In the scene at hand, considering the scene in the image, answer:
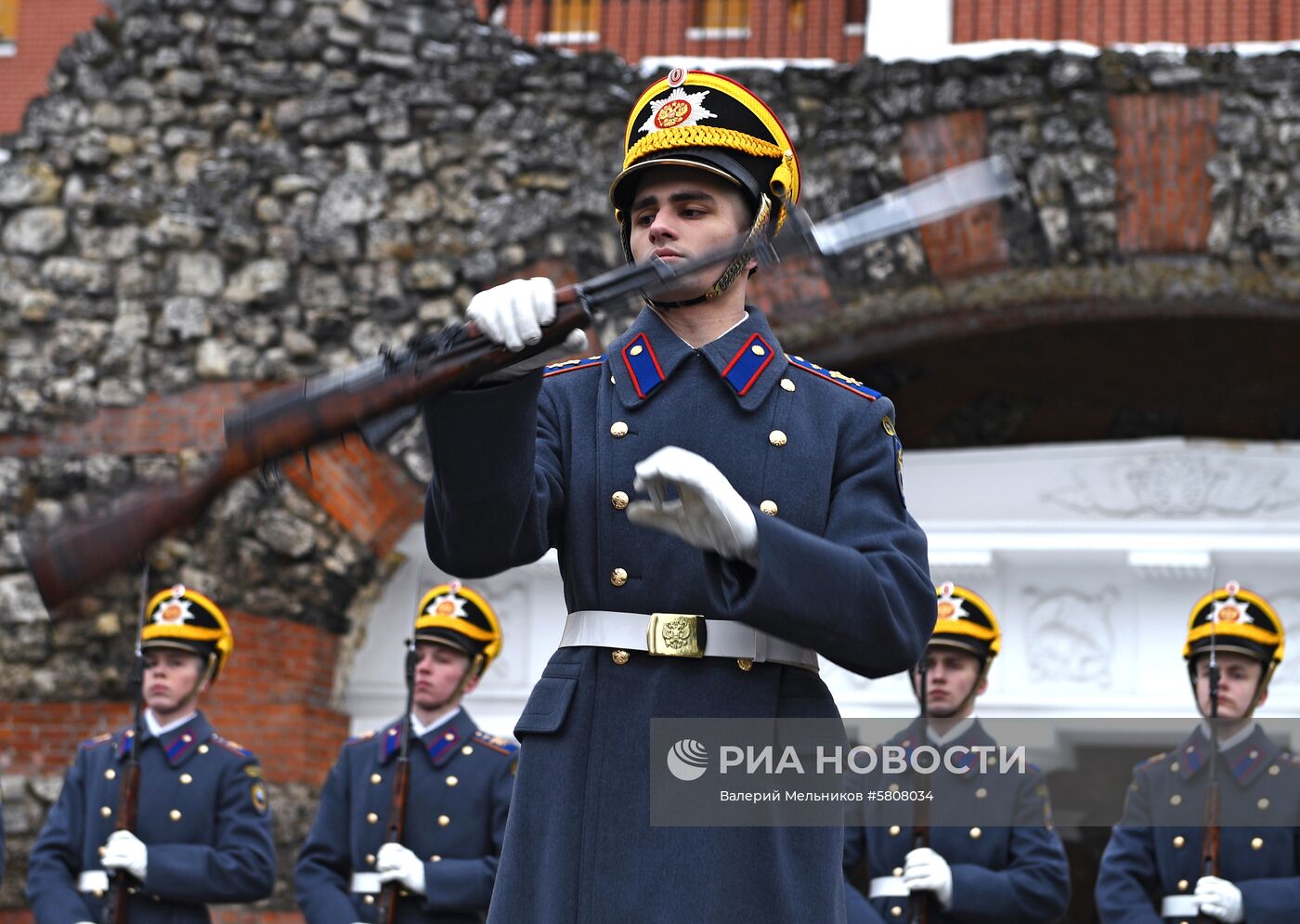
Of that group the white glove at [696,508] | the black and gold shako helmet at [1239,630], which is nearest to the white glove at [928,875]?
the black and gold shako helmet at [1239,630]

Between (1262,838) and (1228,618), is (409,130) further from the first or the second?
(1262,838)

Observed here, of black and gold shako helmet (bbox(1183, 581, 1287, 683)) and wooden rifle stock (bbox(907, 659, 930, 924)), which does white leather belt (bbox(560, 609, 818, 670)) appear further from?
black and gold shako helmet (bbox(1183, 581, 1287, 683))

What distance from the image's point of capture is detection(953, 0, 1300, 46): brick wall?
7848mm

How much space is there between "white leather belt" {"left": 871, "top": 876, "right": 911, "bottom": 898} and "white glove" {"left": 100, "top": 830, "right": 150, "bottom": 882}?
2.26 metres

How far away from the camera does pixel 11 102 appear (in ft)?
28.6

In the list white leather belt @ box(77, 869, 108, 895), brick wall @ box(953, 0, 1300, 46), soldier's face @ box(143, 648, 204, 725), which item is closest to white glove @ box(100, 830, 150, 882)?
white leather belt @ box(77, 869, 108, 895)

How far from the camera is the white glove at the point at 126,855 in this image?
18.4 ft

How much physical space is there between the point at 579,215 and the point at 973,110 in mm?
1712

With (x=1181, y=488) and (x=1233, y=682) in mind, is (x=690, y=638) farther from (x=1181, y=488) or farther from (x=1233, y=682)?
(x=1181, y=488)

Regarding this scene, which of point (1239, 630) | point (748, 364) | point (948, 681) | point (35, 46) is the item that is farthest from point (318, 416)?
point (35, 46)

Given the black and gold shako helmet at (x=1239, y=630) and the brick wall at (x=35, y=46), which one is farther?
the brick wall at (x=35, y=46)

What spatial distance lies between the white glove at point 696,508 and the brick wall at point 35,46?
7.42 metres

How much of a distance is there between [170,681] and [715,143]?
170 inches

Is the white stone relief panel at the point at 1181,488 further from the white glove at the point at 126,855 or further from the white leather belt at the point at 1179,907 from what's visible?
the white glove at the point at 126,855
